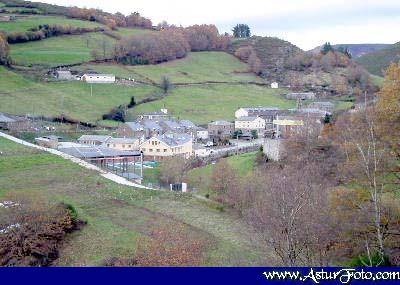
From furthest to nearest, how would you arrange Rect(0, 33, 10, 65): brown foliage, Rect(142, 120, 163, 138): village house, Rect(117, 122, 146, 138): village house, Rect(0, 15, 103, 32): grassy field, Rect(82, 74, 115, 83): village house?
Rect(0, 15, 103, 32): grassy field < Rect(82, 74, 115, 83): village house < Rect(0, 33, 10, 65): brown foliage < Rect(142, 120, 163, 138): village house < Rect(117, 122, 146, 138): village house

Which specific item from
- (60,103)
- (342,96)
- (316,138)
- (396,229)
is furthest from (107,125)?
(396,229)

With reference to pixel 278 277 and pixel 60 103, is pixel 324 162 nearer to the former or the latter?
pixel 278 277

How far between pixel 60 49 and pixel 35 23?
7220 mm

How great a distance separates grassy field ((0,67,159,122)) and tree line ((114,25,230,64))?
33.7ft

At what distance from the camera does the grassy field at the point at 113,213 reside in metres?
11.7

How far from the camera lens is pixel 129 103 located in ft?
155

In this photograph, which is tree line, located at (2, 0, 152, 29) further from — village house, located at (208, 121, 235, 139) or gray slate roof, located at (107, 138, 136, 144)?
gray slate roof, located at (107, 138, 136, 144)

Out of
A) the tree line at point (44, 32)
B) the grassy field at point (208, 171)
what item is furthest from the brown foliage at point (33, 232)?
the tree line at point (44, 32)

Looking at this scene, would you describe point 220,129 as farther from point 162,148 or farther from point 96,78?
point 96,78

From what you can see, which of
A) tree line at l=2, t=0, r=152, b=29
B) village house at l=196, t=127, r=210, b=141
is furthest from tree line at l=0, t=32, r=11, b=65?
tree line at l=2, t=0, r=152, b=29

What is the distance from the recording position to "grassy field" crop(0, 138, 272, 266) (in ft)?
38.2

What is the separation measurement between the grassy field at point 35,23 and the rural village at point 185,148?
45 centimetres

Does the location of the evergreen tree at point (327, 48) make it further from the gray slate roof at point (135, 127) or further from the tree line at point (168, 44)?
the gray slate roof at point (135, 127)

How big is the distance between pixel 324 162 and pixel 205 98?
33834 mm
